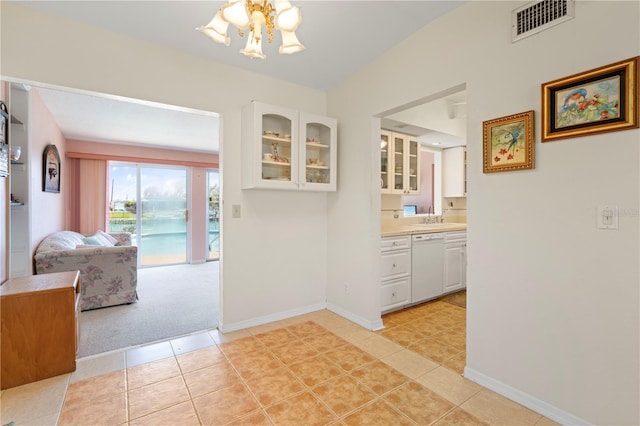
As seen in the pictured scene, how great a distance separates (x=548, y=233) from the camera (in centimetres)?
163

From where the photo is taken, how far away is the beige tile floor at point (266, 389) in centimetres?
163

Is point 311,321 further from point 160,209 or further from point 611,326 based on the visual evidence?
point 160,209

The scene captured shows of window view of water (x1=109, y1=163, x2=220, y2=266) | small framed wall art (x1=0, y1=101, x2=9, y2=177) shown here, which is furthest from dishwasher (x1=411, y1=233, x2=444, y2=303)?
window view of water (x1=109, y1=163, x2=220, y2=266)

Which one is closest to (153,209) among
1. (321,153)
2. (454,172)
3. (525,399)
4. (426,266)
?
(321,153)

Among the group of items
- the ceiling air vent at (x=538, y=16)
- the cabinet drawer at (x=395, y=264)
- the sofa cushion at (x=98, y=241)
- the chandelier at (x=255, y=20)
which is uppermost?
the ceiling air vent at (x=538, y=16)

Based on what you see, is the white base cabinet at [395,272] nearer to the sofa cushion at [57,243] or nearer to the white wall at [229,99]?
the white wall at [229,99]

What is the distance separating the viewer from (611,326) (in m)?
1.42

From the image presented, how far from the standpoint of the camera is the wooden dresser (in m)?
1.89

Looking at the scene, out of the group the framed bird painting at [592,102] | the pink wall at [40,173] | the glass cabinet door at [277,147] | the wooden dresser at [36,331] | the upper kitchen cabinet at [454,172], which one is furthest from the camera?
the upper kitchen cabinet at [454,172]

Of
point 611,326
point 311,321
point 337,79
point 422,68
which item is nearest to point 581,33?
point 422,68

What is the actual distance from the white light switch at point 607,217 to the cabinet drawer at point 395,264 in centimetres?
181

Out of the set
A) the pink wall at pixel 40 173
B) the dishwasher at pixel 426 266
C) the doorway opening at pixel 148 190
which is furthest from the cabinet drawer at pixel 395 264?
the pink wall at pixel 40 173

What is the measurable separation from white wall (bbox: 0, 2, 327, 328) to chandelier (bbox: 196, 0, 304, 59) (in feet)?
3.56

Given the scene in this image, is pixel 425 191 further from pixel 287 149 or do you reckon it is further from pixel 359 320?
pixel 287 149
